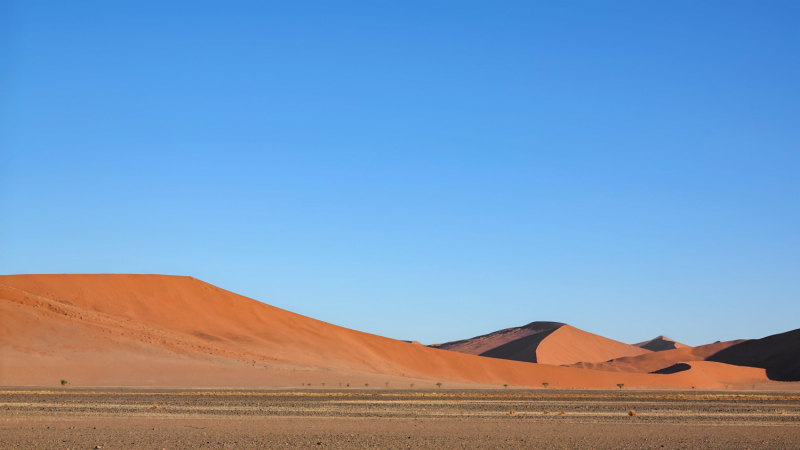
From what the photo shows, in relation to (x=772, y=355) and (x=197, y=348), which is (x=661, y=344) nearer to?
(x=772, y=355)

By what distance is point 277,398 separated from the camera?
33.7m

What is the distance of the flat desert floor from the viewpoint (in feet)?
56.6

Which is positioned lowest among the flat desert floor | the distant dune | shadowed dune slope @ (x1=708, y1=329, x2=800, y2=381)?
the flat desert floor

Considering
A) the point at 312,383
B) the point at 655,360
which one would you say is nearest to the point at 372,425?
the point at 312,383

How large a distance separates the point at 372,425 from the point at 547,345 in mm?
79544

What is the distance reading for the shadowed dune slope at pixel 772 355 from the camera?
74463 mm

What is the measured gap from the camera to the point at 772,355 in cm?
8106

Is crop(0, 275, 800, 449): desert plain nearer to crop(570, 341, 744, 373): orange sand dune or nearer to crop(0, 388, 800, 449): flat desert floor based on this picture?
crop(0, 388, 800, 449): flat desert floor

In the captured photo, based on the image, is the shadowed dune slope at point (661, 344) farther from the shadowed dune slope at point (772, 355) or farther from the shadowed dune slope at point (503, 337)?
the shadowed dune slope at point (772, 355)

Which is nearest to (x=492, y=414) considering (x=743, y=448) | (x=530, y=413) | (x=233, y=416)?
(x=530, y=413)

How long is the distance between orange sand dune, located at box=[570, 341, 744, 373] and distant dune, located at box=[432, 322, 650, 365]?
10.2 m

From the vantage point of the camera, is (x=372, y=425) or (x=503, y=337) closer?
(x=372, y=425)

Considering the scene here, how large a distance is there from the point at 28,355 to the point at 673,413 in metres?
38.8

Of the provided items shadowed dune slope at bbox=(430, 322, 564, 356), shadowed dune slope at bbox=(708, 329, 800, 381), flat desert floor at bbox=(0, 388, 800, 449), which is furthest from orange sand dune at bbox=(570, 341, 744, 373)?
flat desert floor at bbox=(0, 388, 800, 449)
